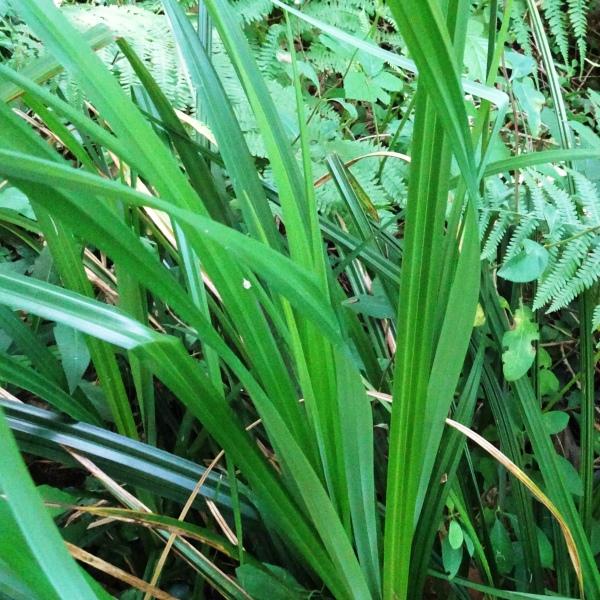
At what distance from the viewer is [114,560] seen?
671 mm

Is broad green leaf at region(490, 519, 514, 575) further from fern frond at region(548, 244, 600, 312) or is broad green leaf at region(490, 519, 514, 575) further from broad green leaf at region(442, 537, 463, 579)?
fern frond at region(548, 244, 600, 312)

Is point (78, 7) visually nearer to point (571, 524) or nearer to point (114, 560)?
point (114, 560)

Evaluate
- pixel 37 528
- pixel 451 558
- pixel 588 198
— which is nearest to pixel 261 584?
pixel 451 558

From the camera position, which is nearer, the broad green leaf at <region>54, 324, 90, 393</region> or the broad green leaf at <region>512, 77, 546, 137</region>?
the broad green leaf at <region>54, 324, 90, 393</region>

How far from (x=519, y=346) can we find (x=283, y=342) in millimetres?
259

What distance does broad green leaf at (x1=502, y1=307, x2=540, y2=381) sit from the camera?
59 cm

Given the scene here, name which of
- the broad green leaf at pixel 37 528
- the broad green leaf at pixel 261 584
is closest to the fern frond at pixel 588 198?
the broad green leaf at pixel 261 584

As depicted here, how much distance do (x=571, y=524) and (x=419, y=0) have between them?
0.51 meters

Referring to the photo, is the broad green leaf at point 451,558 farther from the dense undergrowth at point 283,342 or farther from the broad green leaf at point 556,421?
the broad green leaf at point 556,421

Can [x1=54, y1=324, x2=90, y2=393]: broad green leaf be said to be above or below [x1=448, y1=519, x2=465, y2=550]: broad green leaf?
above

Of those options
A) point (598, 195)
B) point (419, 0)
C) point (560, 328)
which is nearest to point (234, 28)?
point (419, 0)

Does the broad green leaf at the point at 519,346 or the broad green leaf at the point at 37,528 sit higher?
the broad green leaf at the point at 37,528

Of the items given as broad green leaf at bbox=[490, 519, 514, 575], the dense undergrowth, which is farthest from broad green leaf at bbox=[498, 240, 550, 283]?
broad green leaf at bbox=[490, 519, 514, 575]

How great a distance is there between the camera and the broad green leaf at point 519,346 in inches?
23.1
